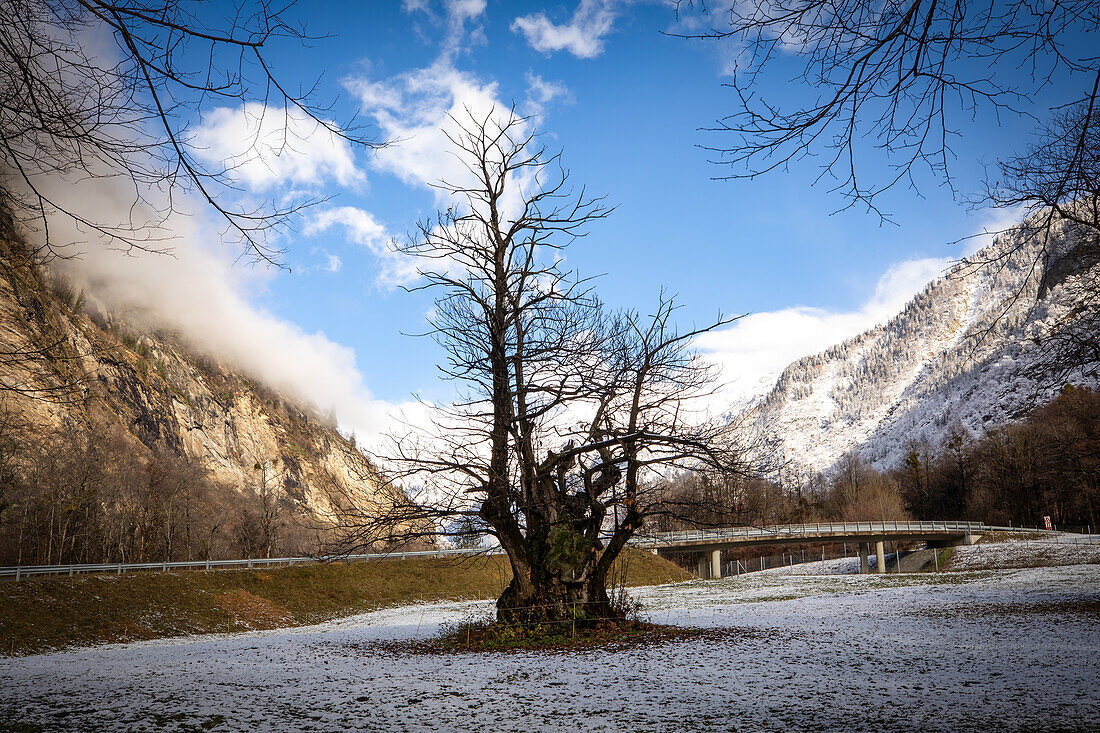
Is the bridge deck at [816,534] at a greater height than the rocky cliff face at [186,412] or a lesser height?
lesser

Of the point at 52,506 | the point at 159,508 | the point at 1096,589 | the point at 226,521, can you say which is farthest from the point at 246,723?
the point at 226,521

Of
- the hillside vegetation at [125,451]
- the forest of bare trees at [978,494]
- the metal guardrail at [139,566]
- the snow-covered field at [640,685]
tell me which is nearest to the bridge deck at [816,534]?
the forest of bare trees at [978,494]

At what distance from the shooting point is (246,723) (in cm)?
755

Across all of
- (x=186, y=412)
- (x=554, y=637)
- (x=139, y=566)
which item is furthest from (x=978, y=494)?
(x=186, y=412)

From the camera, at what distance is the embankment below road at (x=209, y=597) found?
1052 inches

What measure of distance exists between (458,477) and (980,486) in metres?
98.1

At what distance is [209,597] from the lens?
33.6 m

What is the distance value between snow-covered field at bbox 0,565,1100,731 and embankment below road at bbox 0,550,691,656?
6.51m

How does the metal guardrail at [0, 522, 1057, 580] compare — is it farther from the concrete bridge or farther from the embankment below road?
the embankment below road

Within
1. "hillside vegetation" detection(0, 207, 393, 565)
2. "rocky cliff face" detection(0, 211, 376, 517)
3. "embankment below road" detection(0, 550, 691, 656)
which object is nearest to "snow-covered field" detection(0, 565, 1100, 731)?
"hillside vegetation" detection(0, 207, 393, 565)

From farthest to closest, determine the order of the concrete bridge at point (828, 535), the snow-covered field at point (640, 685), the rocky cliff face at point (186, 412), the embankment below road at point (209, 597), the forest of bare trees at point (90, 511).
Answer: the rocky cliff face at point (186, 412) → the concrete bridge at point (828, 535) → the forest of bare trees at point (90, 511) → the embankment below road at point (209, 597) → the snow-covered field at point (640, 685)

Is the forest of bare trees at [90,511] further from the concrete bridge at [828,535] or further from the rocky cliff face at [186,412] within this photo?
the rocky cliff face at [186,412]

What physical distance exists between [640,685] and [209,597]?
32.1 meters

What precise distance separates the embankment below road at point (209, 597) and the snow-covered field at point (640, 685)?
6505mm
